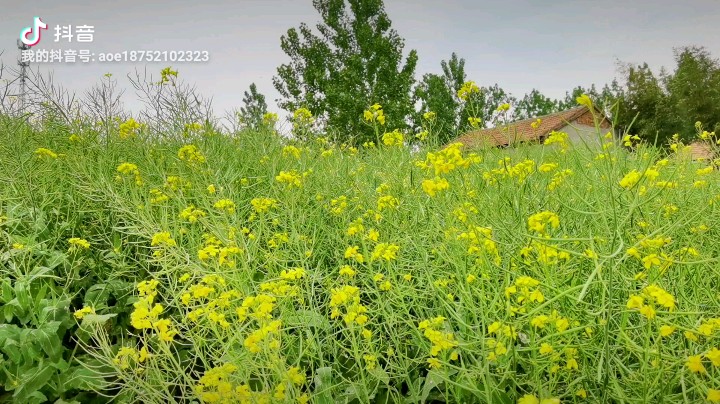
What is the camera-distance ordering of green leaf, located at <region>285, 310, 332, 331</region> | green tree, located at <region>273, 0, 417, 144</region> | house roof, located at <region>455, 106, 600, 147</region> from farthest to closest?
1. green tree, located at <region>273, 0, 417, 144</region>
2. house roof, located at <region>455, 106, 600, 147</region>
3. green leaf, located at <region>285, 310, 332, 331</region>

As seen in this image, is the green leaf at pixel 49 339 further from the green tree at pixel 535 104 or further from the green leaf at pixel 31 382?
the green tree at pixel 535 104

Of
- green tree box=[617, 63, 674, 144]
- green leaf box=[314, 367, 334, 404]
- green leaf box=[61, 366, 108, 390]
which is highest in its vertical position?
green tree box=[617, 63, 674, 144]

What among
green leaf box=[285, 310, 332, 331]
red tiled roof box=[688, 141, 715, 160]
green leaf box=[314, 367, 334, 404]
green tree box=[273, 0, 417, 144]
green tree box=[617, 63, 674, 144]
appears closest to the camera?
green leaf box=[314, 367, 334, 404]

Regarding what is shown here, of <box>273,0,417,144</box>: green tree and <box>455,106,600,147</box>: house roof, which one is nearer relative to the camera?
<box>455,106,600,147</box>: house roof

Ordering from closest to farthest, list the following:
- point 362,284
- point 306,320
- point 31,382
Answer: point 306,320, point 31,382, point 362,284

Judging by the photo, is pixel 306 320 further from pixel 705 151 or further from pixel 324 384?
pixel 705 151

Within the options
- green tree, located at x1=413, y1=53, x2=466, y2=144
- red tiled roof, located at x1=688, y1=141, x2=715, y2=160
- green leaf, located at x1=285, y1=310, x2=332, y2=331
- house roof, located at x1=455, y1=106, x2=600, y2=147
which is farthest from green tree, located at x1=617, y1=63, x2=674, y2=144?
green leaf, located at x1=285, y1=310, x2=332, y2=331

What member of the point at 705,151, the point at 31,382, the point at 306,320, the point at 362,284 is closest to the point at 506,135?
the point at 362,284

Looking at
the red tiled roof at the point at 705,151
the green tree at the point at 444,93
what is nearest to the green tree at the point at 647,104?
the green tree at the point at 444,93

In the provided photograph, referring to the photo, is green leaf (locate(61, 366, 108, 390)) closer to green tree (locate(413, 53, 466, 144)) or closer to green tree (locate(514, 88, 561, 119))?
green tree (locate(413, 53, 466, 144))

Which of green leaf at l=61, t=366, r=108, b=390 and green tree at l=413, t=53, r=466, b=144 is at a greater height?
green tree at l=413, t=53, r=466, b=144

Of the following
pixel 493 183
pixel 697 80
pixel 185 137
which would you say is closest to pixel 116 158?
pixel 185 137

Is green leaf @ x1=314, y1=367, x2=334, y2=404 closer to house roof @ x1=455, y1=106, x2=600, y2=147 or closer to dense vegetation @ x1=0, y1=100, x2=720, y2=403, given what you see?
dense vegetation @ x1=0, y1=100, x2=720, y2=403

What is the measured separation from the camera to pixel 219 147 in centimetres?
329
